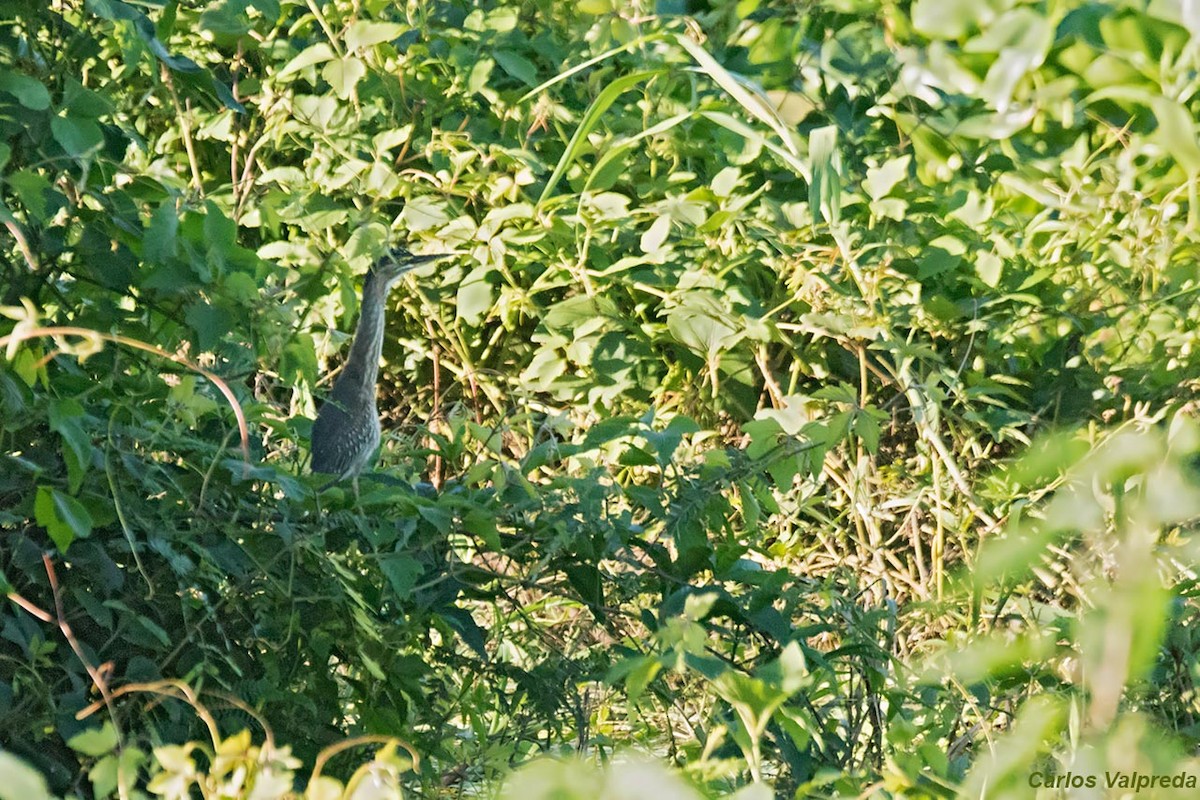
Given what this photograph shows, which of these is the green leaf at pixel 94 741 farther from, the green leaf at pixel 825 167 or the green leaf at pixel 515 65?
the green leaf at pixel 515 65

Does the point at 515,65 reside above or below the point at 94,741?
above

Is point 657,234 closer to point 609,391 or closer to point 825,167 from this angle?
point 609,391

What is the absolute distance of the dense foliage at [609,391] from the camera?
3.91 ft

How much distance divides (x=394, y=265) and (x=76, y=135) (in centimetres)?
137

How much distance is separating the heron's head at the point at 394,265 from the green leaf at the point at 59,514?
4.88 ft

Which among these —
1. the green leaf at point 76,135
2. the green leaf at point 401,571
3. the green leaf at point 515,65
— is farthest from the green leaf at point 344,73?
the green leaf at point 401,571

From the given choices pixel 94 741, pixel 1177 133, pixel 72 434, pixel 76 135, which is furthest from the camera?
pixel 76 135

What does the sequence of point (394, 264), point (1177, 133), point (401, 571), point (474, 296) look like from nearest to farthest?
1. point (1177, 133)
2. point (401, 571)
3. point (394, 264)
4. point (474, 296)

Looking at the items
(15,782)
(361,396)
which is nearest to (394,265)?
(361,396)

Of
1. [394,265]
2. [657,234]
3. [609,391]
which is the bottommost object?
[609,391]

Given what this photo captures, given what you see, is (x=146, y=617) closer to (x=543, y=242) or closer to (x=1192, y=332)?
(x=543, y=242)

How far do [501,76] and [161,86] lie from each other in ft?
2.55

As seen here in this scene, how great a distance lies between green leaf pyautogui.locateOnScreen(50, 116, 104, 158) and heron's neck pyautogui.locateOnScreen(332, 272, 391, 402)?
1.25m

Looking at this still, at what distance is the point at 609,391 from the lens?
10.9 ft
